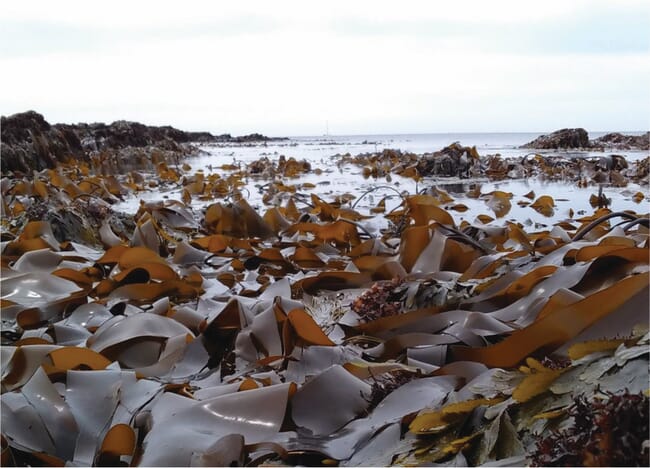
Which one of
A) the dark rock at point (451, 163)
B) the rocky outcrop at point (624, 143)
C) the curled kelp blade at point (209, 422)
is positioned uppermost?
the rocky outcrop at point (624, 143)

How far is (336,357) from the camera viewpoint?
126 cm

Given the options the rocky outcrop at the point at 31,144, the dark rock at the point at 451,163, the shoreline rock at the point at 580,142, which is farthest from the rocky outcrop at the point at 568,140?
the rocky outcrop at the point at 31,144

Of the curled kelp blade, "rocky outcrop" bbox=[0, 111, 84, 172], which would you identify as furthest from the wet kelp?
"rocky outcrop" bbox=[0, 111, 84, 172]

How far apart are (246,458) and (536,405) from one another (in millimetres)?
477

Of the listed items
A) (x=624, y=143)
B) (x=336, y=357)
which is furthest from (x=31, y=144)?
(x=624, y=143)

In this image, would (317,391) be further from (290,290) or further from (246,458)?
(290,290)

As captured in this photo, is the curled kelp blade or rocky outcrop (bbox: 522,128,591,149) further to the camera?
rocky outcrop (bbox: 522,128,591,149)

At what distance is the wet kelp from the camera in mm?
751

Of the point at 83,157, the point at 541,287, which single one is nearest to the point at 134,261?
the point at 541,287

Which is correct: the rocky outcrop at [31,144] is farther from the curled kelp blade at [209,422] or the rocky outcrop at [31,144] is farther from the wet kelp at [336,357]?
the curled kelp blade at [209,422]

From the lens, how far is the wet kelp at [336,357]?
75 cm

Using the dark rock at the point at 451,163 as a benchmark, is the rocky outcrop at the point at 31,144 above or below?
above

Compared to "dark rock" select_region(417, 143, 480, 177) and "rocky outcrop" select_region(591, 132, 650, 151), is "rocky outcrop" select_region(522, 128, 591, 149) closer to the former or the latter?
"rocky outcrop" select_region(591, 132, 650, 151)

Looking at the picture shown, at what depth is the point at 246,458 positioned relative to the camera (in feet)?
2.98
